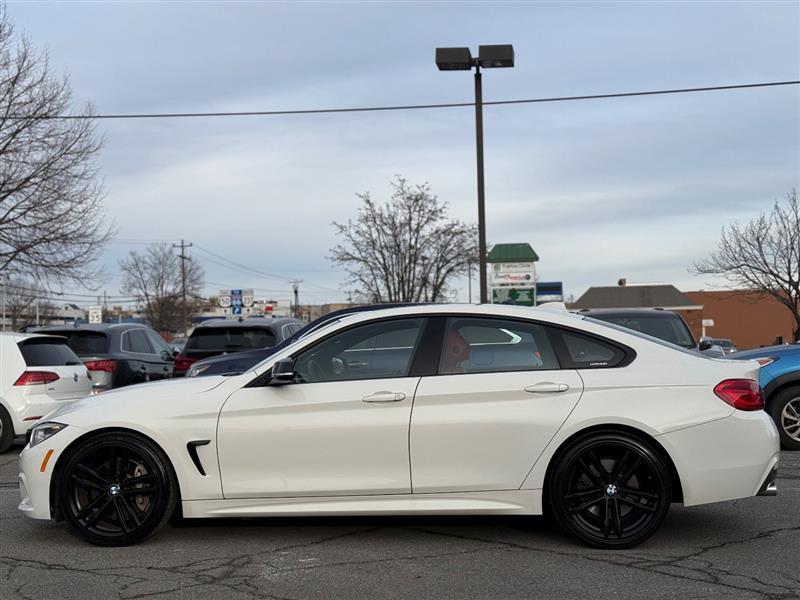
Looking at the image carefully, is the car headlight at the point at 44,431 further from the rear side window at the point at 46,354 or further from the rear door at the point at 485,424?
the rear side window at the point at 46,354

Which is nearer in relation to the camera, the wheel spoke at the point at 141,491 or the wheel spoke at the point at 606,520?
the wheel spoke at the point at 606,520

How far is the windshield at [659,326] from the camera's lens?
37.4 feet

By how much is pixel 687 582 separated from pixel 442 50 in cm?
1432

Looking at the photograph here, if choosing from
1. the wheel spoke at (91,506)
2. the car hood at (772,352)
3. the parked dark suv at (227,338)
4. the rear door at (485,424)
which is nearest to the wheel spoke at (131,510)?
the wheel spoke at (91,506)

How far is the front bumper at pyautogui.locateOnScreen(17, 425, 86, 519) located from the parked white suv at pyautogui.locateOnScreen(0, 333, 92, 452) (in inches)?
193

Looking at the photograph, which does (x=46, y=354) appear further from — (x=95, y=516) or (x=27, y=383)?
(x=95, y=516)

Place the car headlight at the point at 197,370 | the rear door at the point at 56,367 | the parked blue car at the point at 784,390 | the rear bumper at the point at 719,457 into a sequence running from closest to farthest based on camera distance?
1. the rear bumper at the point at 719,457
2. the parked blue car at the point at 784,390
3. the rear door at the point at 56,367
4. the car headlight at the point at 197,370

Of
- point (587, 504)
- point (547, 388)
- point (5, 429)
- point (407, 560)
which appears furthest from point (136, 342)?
point (587, 504)

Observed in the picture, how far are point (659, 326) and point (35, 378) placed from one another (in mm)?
7844

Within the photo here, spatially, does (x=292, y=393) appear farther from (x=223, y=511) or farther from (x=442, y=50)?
(x=442, y=50)

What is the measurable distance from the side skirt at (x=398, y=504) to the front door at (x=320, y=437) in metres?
0.05

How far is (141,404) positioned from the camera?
5602 millimetres

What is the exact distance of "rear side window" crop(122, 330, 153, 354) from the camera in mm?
13375

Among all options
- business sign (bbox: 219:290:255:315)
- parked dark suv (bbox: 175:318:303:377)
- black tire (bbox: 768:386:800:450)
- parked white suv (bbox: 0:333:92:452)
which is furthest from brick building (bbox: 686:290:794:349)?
parked white suv (bbox: 0:333:92:452)
